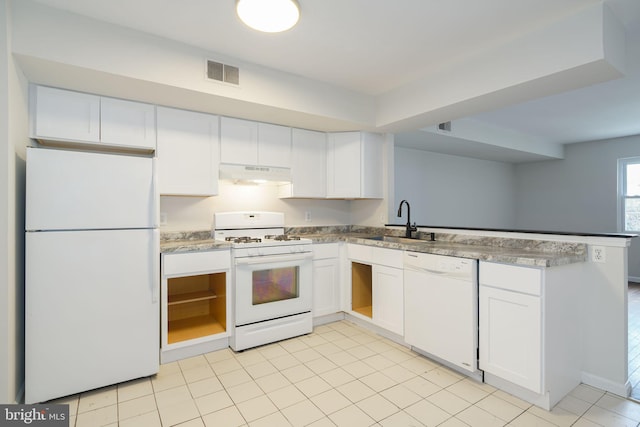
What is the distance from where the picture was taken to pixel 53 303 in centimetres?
197

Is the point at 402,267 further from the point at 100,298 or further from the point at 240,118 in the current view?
the point at 100,298

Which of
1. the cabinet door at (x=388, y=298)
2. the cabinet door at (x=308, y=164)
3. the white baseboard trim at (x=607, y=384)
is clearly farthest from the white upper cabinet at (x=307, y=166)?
the white baseboard trim at (x=607, y=384)

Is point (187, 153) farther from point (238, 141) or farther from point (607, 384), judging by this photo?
point (607, 384)

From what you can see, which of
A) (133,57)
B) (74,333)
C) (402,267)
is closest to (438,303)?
(402,267)

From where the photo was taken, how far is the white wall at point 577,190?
5.79 m

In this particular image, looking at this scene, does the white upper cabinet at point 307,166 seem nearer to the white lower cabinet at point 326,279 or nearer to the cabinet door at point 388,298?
the white lower cabinet at point 326,279

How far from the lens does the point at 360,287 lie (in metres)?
3.47

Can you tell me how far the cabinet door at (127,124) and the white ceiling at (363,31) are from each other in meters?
0.62

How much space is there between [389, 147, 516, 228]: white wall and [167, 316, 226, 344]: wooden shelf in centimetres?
293

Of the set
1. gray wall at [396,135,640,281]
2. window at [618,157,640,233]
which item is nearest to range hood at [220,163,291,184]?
gray wall at [396,135,640,281]

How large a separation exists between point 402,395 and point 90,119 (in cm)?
300

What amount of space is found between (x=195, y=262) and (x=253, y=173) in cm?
105

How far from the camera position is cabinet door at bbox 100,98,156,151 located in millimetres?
2451

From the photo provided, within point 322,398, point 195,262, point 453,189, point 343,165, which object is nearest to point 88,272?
point 195,262
